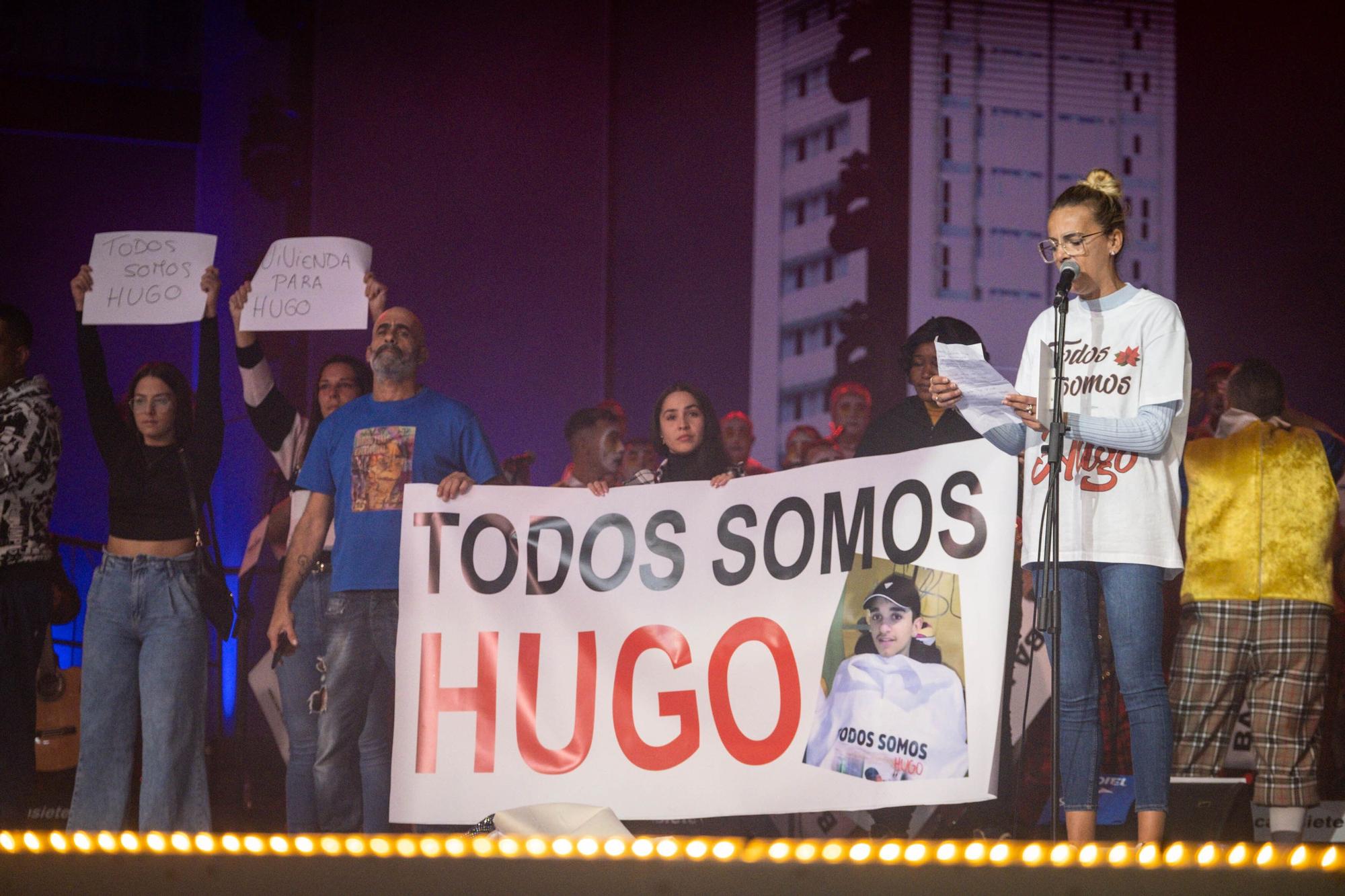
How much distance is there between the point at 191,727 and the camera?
152 inches

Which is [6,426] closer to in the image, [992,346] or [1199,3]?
[992,346]

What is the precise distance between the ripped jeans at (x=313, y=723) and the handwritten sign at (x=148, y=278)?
3.47ft

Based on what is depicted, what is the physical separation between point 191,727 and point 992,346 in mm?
3352

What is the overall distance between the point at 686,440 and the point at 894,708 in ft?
3.38

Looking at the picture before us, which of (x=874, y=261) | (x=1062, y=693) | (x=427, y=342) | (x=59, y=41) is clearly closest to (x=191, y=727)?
(x=427, y=342)

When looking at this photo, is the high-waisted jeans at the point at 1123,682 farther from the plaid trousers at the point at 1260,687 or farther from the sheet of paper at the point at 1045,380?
the plaid trousers at the point at 1260,687

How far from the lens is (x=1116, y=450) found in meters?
2.94

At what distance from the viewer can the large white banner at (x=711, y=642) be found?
3432mm

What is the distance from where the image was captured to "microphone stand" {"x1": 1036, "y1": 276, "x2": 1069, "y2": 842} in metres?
2.76

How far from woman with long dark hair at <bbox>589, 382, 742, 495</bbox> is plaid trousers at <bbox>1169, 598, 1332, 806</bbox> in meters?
1.49

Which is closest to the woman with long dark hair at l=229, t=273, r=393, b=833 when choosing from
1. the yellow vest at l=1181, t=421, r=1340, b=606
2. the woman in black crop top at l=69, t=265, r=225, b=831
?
the woman in black crop top at l=69, t=265, r=225, b=831

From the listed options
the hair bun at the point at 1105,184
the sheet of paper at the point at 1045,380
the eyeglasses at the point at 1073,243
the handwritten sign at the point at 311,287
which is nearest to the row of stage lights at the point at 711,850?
the sheet of paper at the point at 1045,380

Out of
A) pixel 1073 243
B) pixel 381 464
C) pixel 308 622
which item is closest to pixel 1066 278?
pixel 1073 243

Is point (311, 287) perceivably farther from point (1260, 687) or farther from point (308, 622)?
point (1260, 687)
